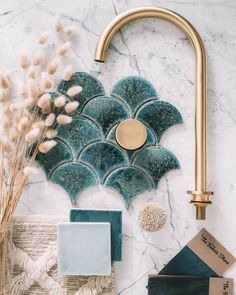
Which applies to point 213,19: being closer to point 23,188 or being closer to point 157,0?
point 157,0

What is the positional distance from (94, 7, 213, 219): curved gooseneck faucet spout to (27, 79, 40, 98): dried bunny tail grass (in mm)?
157

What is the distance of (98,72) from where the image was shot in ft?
3.70

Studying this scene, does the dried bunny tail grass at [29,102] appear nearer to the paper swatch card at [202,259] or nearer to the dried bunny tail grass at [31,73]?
the dried bunny tail grass at [31,73]

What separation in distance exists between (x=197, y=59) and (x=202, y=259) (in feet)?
1.57

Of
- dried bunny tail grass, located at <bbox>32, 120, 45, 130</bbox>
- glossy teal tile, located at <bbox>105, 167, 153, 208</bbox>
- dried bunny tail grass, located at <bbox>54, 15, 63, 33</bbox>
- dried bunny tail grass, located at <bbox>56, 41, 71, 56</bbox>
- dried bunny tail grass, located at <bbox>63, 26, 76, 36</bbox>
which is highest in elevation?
dried bunny tail grass, located at <bbox>54, 15, 63, 33</bbox>

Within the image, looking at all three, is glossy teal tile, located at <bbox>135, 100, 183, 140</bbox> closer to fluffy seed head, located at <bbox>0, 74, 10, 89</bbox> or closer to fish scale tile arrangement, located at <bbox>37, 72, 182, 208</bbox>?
fish scale tile arrangement, located at <bbox>37, 72, 182, 208</bbox>

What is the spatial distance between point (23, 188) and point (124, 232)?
0.87 ft

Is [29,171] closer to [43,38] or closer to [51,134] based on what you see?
[51,134]

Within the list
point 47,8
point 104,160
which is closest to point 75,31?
point 47,8

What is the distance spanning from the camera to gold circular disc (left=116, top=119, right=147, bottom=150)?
109 centimetres

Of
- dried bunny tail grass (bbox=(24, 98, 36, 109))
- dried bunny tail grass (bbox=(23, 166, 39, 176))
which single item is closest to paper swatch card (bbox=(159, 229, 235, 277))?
dried bunny tail grass (bbox=(23, 166, 39, 176))

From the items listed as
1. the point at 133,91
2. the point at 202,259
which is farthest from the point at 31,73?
the point at 202,259

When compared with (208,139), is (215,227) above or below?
below

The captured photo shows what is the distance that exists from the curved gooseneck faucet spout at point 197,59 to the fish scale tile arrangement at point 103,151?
69mm
